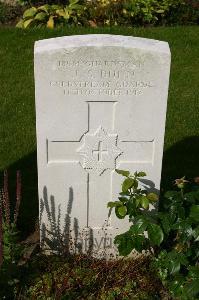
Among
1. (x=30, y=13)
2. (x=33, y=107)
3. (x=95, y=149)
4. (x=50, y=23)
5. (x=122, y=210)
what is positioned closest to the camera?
(x=122, y=210)

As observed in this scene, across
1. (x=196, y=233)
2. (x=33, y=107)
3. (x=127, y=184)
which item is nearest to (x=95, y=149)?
(x=127, y=184)

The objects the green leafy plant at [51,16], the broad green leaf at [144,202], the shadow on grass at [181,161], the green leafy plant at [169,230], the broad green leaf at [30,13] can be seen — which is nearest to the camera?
the green leafy plant at [169,230]

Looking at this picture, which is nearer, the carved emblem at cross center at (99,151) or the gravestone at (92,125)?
the gravestone at (92,125)

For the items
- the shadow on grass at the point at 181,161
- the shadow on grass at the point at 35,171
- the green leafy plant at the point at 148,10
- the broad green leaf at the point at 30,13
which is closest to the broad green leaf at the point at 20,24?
the broad green leaf at the point at 30,13

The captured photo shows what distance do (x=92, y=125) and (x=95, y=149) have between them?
22cm

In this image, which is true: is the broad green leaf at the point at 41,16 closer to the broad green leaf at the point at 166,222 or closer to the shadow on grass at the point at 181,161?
the shadow on grass at the point at 181,161

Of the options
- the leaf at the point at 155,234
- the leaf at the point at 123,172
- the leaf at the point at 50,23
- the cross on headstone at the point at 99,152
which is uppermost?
the cross on headstone at the point at 99,152

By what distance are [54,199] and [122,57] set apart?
1306 mm

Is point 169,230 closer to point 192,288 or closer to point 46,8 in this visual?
point 192,288

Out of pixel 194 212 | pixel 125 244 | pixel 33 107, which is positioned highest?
pixel 194 212

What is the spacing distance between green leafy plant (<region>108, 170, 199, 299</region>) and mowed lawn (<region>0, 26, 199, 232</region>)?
1263 millimetres

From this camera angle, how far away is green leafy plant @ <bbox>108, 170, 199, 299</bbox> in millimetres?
4008

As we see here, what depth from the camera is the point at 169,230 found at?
409 cm

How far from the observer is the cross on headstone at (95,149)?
13.8ft
